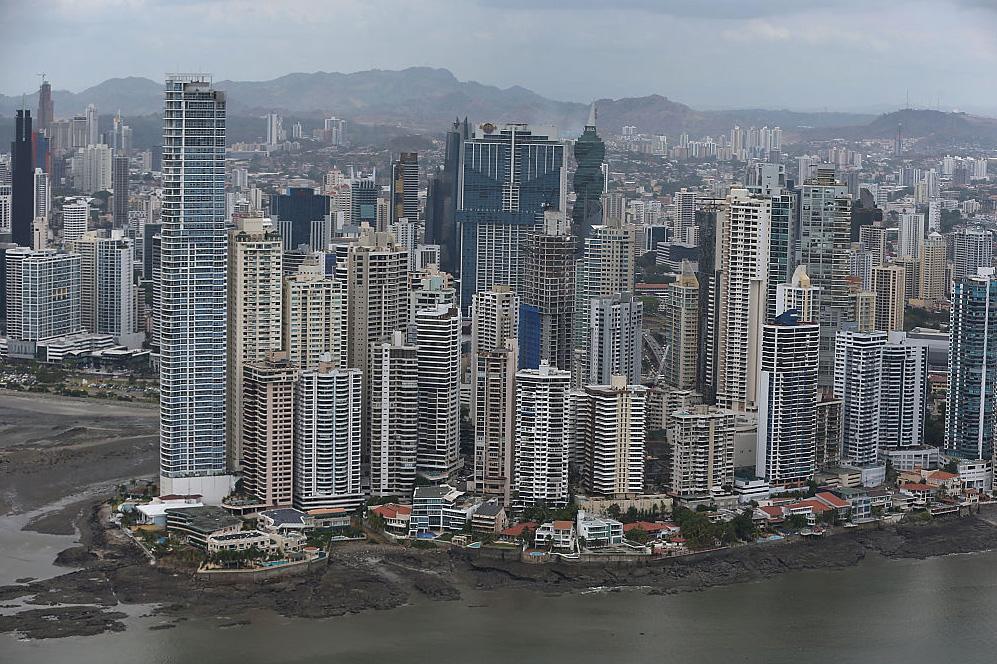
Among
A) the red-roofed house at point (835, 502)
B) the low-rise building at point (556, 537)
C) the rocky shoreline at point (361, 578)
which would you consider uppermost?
the red-roofed house at point (835, 502)

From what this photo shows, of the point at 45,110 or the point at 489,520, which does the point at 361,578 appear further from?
the point at 45,110

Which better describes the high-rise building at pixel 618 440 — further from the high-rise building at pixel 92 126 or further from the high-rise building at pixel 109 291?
the high-rise building at pixel 92 126

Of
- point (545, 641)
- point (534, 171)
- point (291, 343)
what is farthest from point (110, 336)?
point (545, 641)

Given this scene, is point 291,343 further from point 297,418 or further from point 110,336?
point 110,336

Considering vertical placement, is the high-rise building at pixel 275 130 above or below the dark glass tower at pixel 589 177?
above

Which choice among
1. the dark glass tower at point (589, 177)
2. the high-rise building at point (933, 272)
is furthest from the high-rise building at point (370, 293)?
the high-rise building at point (933, 272)

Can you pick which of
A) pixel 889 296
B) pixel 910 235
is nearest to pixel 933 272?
pixel 910 235
